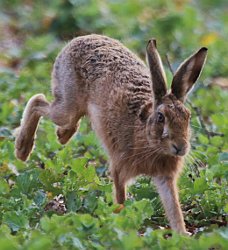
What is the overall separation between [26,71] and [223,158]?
345cm

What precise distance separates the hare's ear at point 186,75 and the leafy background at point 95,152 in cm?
56

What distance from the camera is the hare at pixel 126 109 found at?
6125 millimetres

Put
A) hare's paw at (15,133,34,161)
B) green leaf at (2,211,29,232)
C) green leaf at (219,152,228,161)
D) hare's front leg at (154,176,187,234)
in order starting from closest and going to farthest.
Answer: green leaf at (2,211,29,232)
hare's front leg at (154,176,187,234)
green leaf at (219,152,228,161)
hare's paw at (15,133,34,161)

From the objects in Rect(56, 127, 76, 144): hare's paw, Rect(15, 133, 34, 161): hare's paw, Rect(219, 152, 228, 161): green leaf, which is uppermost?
Rect(56, 127, 76, 144): hare's paw

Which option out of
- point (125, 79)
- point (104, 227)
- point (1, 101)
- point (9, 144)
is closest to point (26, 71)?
point (1, 101)

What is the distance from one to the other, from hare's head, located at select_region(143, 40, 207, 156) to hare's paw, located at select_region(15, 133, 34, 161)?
1431 millimetres

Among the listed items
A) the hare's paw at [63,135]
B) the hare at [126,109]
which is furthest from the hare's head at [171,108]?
the hare's paw at [63,135]

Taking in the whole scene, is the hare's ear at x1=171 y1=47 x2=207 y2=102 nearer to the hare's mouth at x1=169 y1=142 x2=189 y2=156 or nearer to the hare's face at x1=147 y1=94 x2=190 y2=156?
the hare's face at x1=147 y1=94 x2=190 y2=156

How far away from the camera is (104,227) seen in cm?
527

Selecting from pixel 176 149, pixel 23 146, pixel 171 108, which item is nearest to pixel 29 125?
pixel 23 146

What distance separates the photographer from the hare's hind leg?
7508 millimetres

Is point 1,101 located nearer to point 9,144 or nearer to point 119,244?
point 9,144

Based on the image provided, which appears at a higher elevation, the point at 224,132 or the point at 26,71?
the point at 26,71

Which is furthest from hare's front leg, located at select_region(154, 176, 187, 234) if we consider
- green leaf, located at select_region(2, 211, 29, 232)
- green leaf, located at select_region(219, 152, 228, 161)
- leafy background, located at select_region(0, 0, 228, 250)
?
green leaf, located at select_region(2, 211, 29, 232)
